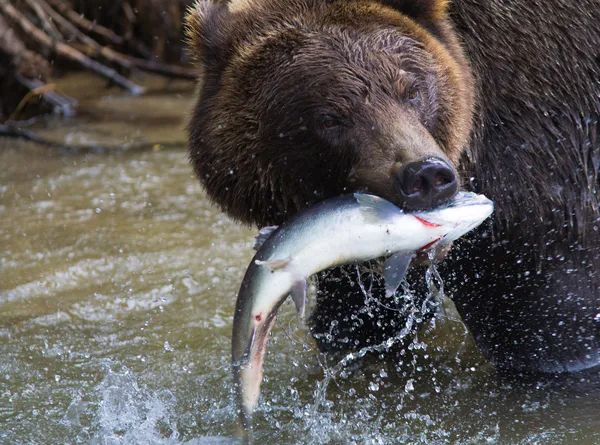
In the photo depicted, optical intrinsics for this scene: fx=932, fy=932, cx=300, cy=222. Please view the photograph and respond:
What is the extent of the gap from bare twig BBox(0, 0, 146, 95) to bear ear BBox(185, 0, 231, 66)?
5104 mm

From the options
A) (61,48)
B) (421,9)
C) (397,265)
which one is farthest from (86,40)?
(397,265)

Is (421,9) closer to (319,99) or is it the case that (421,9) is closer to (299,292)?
(319,99)

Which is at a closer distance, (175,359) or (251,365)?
(251,365)

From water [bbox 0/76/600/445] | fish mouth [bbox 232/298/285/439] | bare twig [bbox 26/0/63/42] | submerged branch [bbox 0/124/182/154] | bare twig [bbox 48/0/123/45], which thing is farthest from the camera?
bare twig [bbox 48/0/123/45]

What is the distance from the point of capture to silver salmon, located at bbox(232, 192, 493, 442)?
3037mm

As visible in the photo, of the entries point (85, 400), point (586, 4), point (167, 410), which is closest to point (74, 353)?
point (85, 400)

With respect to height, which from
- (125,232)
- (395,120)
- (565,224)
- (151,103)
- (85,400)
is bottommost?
(151,103)

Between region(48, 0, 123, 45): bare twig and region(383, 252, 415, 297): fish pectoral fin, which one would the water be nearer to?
region(383, 252, 415, 297): fish pectoral fin

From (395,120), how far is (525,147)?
31.3 inches

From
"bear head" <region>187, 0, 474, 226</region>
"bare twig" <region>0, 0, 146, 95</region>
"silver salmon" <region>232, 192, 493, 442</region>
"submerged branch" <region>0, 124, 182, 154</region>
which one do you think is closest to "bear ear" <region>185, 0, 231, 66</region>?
"bear head" <region>187, 0, 474, 226</region>

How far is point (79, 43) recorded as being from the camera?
10.0 meters

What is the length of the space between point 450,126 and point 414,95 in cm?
25

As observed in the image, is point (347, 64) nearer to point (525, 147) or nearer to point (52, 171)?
point (525, 147)

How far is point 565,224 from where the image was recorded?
12.9ft
